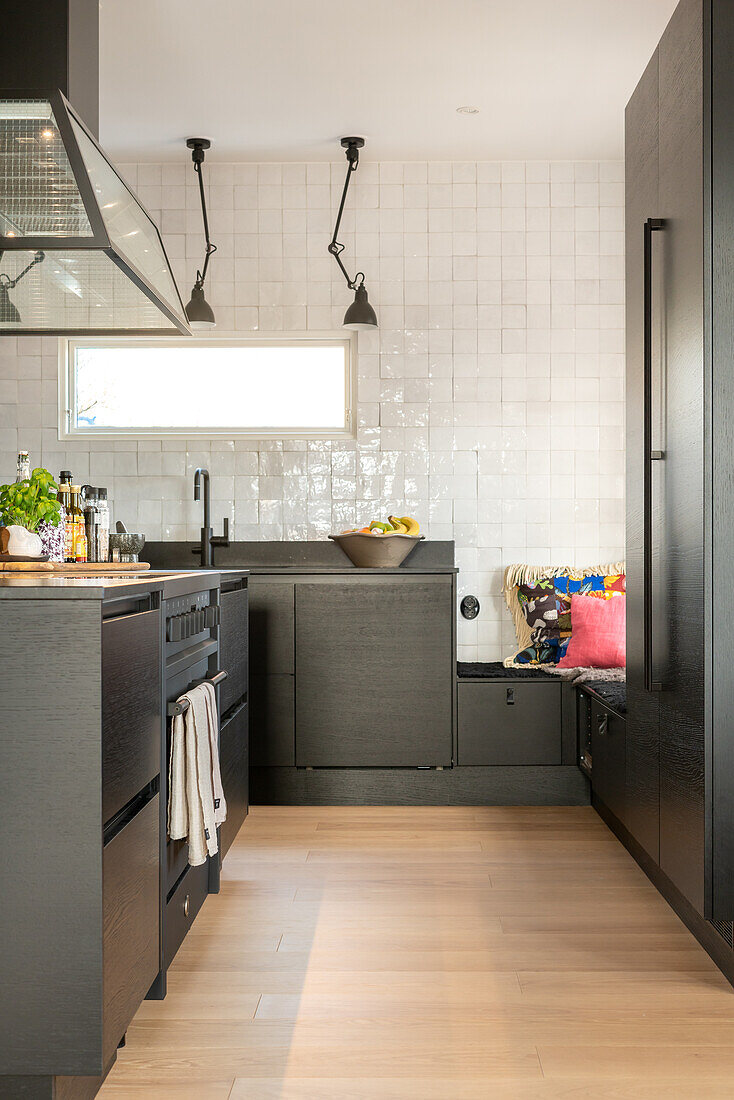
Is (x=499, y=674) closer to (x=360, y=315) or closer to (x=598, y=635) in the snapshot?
(x=598, y=635)

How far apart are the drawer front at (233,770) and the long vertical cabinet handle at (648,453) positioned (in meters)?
1.21

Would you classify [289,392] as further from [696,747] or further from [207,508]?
[696,747]

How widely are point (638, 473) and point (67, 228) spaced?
5.40ft

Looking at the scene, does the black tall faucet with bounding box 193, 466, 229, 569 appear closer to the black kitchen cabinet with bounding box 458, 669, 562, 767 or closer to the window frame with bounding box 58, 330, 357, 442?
the window frame with bounding box 58, 330, 357, 442

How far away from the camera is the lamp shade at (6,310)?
8.77ft

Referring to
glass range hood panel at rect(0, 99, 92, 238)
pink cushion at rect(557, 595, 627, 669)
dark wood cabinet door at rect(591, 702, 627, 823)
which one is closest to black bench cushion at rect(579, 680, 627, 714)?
dark wood cabinet door at rect(591, 702, 627, 823)

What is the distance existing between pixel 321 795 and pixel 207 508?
1.28m

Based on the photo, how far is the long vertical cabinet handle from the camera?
7.95 ft

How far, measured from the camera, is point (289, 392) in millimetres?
4352

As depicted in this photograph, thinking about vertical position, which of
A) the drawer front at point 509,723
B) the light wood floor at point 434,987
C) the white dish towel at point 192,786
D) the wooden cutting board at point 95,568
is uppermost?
the wooden cutting board at point 95,568

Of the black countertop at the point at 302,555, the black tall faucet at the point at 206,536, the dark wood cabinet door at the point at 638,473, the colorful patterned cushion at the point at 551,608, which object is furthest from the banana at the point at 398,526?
the dark wood cabinet door at the point at 638,473

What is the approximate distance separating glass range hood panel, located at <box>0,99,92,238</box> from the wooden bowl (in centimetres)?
196

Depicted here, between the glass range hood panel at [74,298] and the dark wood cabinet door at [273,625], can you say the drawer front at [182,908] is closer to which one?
the dark wood cabinet door at [273,625]

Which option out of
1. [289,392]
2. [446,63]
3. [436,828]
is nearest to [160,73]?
[446,63]
